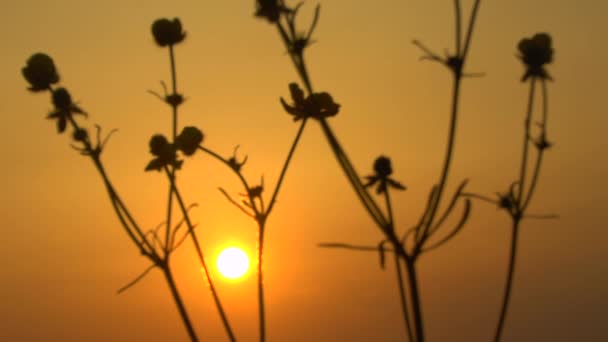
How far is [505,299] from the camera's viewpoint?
3455 millimetres

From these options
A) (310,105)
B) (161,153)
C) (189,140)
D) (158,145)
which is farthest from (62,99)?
(310,105)

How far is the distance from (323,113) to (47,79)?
2.29 metres

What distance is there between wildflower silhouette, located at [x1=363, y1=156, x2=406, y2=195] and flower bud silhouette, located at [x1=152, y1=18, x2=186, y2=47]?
216 cm

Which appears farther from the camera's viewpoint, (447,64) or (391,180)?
Answer: (391,180)

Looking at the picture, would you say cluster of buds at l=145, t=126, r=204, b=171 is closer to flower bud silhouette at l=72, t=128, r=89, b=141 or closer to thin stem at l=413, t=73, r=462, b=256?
flower bud silhouette at l=72, t=128, r=89, b=141

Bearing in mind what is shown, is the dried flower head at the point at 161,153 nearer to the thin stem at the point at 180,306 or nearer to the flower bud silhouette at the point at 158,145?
the flower bud silhouette at the point at 158,145

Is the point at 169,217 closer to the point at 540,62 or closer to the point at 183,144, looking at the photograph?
the point at 183,144

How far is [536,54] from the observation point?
473 cm

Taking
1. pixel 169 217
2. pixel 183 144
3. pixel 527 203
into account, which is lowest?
pixel 527 203

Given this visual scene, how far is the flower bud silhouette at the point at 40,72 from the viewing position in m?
5.12

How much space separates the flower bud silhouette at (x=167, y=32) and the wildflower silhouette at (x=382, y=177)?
7.08ft

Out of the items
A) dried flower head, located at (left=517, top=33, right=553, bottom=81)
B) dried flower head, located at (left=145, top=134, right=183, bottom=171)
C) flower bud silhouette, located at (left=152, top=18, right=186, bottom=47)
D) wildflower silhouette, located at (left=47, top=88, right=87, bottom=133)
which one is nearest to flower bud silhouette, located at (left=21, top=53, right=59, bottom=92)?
wildflower silhouette, located at (left=47, top=88, right=87, bottom=133)

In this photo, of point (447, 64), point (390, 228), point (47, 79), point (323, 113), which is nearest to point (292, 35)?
point (323, 113)

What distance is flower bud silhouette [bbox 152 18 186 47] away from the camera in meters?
5.55
